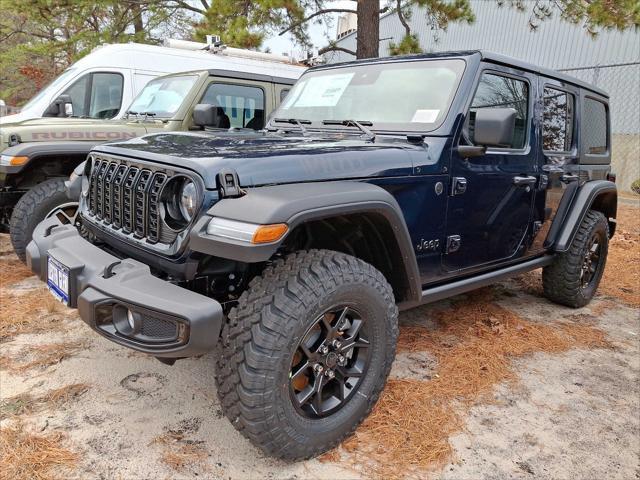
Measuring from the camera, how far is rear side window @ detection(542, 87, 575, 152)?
3.51 metres

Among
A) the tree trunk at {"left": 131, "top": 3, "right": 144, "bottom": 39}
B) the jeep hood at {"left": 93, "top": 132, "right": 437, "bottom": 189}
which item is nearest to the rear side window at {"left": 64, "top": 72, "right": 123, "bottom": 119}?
the jeep hood at {"left": 93, "top": 132, "right": 437, "bottom": 189}

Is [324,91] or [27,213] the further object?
[27,213]

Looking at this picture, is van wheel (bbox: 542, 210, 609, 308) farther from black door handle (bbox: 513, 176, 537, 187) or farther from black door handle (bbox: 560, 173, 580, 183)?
black door handle (bbox: 513, 176, 537, 187)

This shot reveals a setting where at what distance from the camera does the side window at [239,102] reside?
555 centimetres

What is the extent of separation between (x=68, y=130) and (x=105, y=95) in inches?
71.9

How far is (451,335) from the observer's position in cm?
354

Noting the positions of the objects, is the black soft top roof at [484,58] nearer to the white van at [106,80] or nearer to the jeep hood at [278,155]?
the jeep hood at [278,155]

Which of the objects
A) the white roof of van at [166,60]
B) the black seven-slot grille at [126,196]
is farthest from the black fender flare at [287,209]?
the white roof of van at [166,60]

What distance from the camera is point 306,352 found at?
2.08m

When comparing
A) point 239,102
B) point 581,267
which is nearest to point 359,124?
point 581,267

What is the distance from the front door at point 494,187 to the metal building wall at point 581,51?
259 inches

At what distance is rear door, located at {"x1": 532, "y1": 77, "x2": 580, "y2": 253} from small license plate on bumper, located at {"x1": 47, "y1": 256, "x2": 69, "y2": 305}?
2.92m

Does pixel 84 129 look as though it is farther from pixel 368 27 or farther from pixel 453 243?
pixel 368 27

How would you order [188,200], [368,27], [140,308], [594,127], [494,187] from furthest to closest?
1. [368,27]
2. [594,127]
3. [494,187]
4. [188,200]
5. [140,308]
